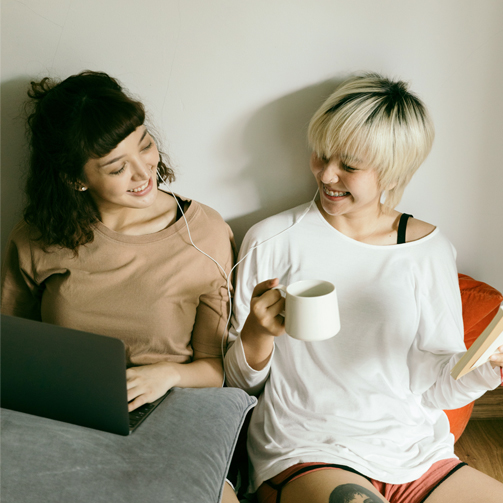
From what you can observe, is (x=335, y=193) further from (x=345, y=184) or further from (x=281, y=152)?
(x=281, y=152)

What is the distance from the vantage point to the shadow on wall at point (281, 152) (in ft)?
4.05

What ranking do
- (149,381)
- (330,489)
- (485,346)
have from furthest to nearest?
(149,381)
(330,489)
(485,346)

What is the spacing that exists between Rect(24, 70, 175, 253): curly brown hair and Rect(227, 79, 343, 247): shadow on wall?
36 centimetres

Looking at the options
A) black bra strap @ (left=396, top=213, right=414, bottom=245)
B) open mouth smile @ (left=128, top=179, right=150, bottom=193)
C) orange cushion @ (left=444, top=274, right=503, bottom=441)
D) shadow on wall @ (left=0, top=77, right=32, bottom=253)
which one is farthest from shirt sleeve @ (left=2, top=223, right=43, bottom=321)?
orange cushion @ (left=444, top=274, right=503, bottom=441)

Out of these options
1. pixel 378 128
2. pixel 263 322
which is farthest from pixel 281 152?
pixel 263 322

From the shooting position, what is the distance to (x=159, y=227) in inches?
46.4

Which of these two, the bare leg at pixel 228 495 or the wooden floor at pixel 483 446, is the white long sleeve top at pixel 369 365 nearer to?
the bare leg at pixel 228 495

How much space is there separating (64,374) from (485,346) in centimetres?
81

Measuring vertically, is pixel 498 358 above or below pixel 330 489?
above

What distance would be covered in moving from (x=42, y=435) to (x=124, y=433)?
153 mm

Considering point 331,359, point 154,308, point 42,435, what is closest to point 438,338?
point 331,359

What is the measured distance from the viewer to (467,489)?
0.99m

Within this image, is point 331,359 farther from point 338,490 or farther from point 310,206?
point 310,206

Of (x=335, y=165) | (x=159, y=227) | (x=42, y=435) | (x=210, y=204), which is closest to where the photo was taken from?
(x=42, y=435)
